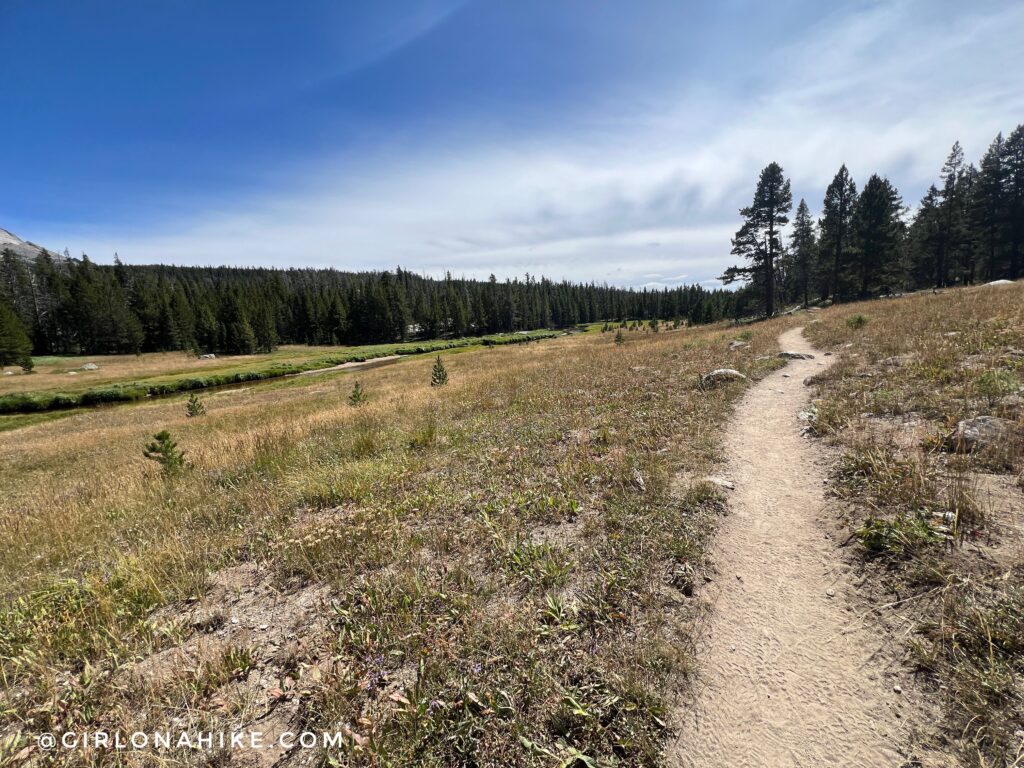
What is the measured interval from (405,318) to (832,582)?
4158 inches

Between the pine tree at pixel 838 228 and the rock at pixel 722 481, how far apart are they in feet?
174

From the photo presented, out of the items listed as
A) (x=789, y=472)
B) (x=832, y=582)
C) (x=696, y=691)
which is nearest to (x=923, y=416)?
(x=789, y=472)

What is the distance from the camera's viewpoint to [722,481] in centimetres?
616

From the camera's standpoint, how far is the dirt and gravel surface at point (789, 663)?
262 cm

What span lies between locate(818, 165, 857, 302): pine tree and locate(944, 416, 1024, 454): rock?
5051 centimetres

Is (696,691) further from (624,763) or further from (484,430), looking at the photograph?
(484,430)

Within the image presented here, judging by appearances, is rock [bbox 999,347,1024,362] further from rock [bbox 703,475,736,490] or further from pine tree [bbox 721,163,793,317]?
pine tree [bbox 721,163,793,317]

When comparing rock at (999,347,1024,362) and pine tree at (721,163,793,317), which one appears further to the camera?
pine tree at (721,163,793,317)

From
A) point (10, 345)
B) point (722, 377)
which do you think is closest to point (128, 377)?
point (10, 345)

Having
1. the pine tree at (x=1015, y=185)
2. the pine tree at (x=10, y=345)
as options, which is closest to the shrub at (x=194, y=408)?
the pine tree at (x=10, y=345)

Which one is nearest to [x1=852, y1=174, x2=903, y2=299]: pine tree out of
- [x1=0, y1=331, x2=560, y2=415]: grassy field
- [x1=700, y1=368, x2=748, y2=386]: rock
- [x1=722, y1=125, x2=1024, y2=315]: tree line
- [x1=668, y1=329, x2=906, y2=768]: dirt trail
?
[x1=722, y1=125, x2=1024, y2=315]: tree line

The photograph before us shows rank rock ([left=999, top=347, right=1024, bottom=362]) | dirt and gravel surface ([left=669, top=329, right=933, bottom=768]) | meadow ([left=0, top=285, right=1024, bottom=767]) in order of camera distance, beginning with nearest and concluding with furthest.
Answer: dirt and gravel surface ([left=669, top=329, right=933, bottom=768]), meadow ([left=0, top=285, right=1024, bottom=767]), rock ([left=999, top=347, right=1024, bottom=362])

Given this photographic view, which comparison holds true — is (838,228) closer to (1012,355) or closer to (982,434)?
(1012,355)

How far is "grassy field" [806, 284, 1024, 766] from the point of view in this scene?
103 inches
